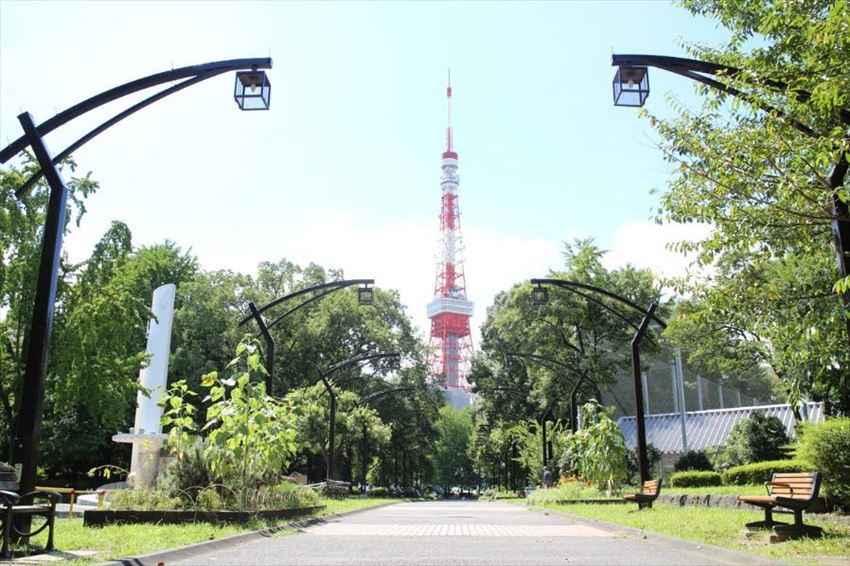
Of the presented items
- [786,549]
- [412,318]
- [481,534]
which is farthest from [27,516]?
[412,318]

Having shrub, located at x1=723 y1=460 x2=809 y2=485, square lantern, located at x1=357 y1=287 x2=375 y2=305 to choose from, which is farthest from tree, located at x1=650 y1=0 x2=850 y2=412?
square lantern, located at x1=357 y1=287 x2=375 y2=305

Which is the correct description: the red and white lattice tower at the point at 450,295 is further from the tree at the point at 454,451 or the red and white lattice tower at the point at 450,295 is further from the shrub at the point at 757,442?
the shrub at the point at 757,442

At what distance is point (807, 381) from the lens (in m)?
17.2

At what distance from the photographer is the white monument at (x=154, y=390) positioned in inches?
1011

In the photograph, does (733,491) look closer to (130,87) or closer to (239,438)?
(239,438)

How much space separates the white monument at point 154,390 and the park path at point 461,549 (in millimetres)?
13036

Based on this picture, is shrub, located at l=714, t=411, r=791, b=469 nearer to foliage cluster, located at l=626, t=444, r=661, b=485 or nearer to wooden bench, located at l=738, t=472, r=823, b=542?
foliage cluster, located at l=626, t=444, r=661, b=485

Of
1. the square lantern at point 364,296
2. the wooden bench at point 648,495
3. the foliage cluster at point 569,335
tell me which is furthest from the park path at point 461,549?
the foliage cluster at point 569,335

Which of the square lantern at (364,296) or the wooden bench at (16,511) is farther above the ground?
the square lantern at (364,296)

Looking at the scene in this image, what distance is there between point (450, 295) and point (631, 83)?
4162 inches

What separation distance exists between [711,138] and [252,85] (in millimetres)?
6439

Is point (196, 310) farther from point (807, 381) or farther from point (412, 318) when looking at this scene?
point (807, 381)

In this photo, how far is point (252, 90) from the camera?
11188 mm

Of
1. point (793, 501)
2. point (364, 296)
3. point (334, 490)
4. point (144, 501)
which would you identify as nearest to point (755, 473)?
point (364, 296)
